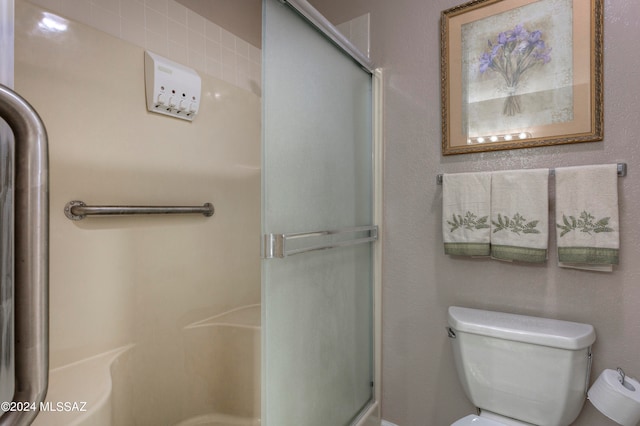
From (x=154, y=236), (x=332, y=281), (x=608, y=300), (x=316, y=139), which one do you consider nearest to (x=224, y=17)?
(x=316, y=139)

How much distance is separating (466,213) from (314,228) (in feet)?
2.02

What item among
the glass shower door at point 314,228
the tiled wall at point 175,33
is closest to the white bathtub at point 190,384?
the glass shower door at point 314,228

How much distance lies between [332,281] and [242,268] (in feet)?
2.63

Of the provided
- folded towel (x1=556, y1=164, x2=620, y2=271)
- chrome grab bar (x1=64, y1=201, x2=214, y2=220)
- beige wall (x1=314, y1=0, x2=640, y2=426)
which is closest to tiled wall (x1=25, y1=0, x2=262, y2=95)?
beige wall (x1=314, y1=0, x2=640, y2=426)

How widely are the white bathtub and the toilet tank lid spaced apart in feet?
3.76

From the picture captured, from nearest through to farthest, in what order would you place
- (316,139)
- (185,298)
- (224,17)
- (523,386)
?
(523,386) < (316,139) < (185,298) < (224,17)

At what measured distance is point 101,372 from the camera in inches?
51.3

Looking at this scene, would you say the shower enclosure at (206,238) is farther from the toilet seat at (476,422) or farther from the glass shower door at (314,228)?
the toilet seat at (476,422)

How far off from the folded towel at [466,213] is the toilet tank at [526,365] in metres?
0.27

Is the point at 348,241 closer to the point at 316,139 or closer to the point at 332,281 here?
the point at 332,281

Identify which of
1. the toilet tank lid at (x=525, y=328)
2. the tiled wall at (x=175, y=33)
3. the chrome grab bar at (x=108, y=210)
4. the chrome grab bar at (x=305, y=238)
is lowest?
the toilet tank lid at (x=525, y=328)

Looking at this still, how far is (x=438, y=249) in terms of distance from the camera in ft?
4.75

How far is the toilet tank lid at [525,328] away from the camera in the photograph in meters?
1.05

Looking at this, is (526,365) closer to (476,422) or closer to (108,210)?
(476,422)
